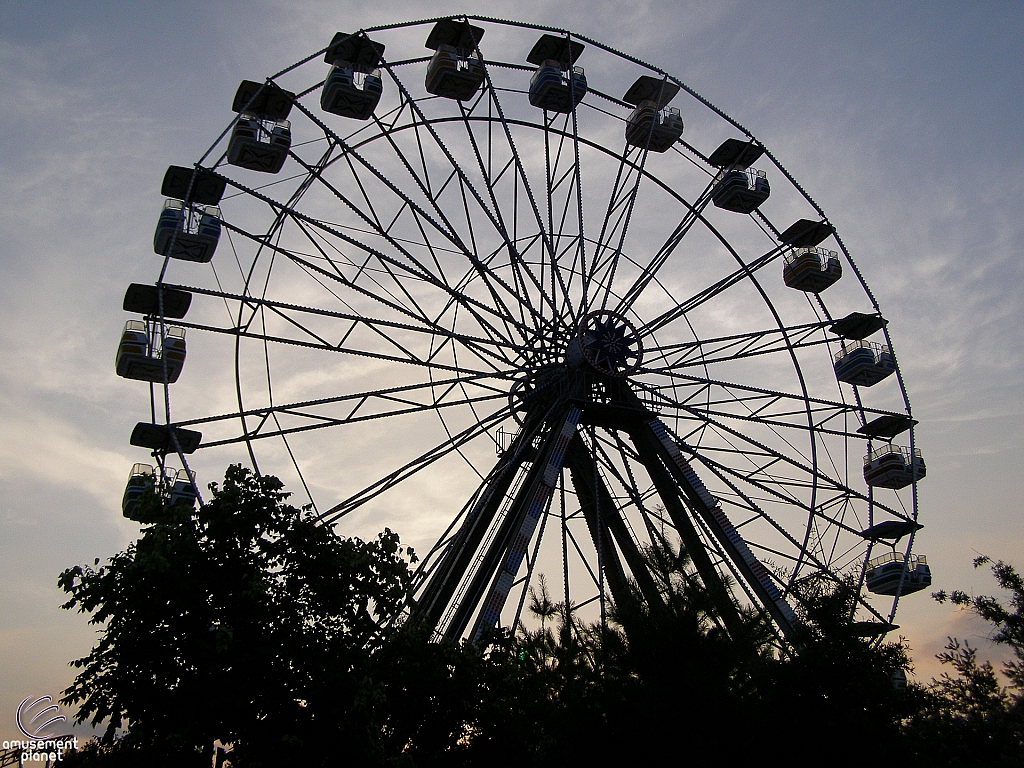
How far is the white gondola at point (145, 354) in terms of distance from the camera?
2030 centimetres

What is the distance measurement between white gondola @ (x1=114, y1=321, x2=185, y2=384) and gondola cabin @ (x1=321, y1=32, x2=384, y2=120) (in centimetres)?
664

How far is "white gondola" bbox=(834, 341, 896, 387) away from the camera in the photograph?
24.5 m

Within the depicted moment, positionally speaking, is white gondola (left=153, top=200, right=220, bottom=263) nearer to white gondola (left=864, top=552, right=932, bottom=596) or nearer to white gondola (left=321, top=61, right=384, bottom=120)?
white gondola (left=321, top=61, right=384, bottom=120)

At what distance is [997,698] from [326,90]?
1860 cm

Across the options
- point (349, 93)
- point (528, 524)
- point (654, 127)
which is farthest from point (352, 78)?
point (528, 524)

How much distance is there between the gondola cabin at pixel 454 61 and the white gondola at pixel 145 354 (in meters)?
8.84

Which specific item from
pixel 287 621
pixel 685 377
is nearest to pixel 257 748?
pixel 287 621

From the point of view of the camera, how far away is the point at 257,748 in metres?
11.6

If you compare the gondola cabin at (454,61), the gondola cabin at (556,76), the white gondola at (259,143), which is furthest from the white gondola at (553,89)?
the white gondola at (259,143)

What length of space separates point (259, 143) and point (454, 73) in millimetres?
5038

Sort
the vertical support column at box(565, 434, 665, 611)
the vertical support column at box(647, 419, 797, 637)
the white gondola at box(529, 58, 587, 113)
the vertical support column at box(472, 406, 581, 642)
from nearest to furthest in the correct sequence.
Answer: the vertical support column at box(472, 406, 581, 642) < the vertical support column at box(647, 419, 797, 637) < the vertical support column at box(565, 434, 665, 611) < the white gondola at box(529, 58, 587, 113)

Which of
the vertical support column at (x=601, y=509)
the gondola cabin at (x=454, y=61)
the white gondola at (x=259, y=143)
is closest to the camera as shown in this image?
the vertical support column at (x=601, y=509)

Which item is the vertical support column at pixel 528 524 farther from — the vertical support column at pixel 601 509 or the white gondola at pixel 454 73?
the white gondola at pixel 454 73

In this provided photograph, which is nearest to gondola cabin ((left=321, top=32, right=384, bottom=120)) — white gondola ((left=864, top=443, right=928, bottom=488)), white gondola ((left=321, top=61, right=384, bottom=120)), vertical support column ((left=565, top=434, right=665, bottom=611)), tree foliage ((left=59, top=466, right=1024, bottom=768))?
white gondola ((left=321, top=61, right=384, bottom=120))
